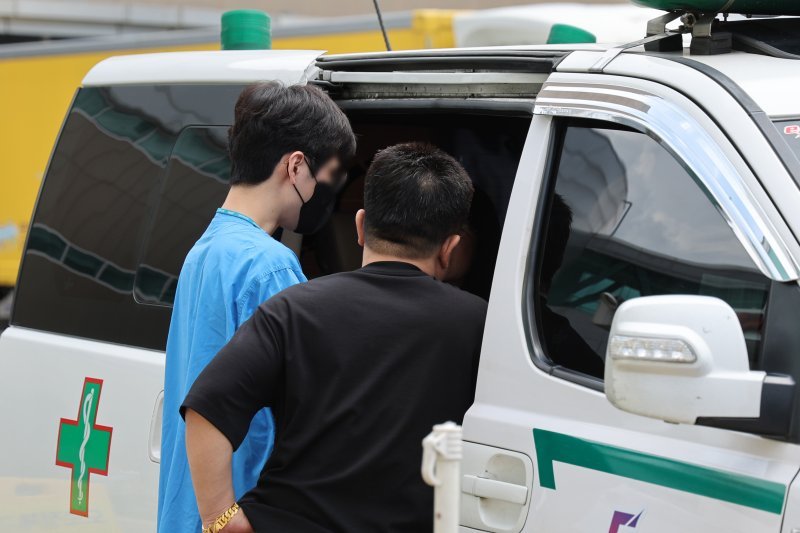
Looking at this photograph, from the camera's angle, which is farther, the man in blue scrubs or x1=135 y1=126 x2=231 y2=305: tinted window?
x1=135 y1=126 x2=231 y2=305: tinted window

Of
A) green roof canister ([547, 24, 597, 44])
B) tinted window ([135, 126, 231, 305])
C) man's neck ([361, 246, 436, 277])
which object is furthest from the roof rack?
green roof canister ([547, 24, 597, 44])

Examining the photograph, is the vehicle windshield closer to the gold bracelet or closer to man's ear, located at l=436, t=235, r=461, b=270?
man's ear, located at l=436, t=235, r=461, b=270

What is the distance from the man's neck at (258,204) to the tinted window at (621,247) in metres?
0.67

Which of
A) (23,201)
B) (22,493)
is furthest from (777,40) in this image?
(23,201)

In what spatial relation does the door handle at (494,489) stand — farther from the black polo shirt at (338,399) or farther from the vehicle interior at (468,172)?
the vehicle interior at (468,172)

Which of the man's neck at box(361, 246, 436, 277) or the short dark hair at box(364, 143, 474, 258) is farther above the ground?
the short dark hair at box(364, 143, 474, 258)

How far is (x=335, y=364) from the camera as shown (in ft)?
7.76

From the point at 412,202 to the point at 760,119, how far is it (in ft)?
2.31

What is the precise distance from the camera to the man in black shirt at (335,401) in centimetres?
235

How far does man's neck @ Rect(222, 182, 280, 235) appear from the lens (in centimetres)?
279

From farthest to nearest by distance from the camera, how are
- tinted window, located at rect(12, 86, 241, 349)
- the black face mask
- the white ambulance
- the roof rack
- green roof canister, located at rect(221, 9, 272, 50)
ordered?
1. green roof canister, located at rect(221, 9, 272, 50)
2. tinted window, located at rect(12, 86, 241, 349)
3. the black face mask
4. the roof rack
5. the white ambulance

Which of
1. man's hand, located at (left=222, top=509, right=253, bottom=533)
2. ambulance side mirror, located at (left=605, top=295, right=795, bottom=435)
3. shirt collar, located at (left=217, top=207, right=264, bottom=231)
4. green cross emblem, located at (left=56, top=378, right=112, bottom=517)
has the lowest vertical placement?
green cross emblem, located at (left=56, top=378, right=112, bottom=517)

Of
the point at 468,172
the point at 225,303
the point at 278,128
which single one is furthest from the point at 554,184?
the point at 468,172

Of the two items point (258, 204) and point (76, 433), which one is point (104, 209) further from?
point (258, 204)
